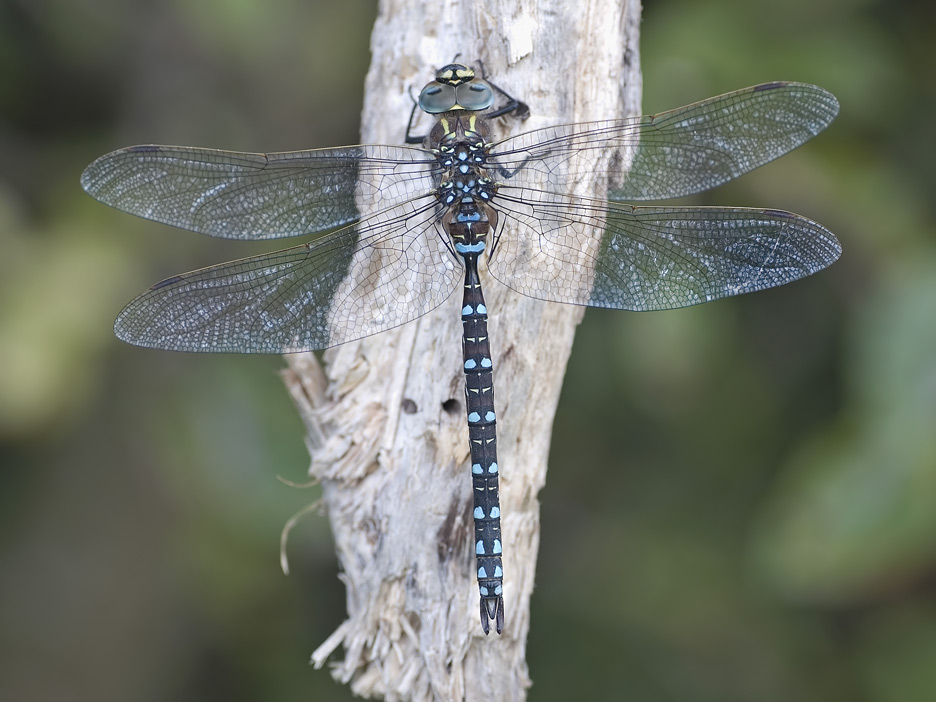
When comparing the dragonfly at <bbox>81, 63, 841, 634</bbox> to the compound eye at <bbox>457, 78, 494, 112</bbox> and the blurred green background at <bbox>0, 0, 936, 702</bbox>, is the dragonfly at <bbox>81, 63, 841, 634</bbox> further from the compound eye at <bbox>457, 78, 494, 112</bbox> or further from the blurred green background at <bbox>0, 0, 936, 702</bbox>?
the blurred green background at <bbox>0, 0, 936, 702</bbox>

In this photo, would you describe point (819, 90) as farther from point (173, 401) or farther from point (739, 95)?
point (173, 401)

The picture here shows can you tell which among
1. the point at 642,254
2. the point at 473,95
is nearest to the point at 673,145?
the point at 642,254

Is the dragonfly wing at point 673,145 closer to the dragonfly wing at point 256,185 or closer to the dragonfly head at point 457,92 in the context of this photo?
the dragonfly head at point 457,92

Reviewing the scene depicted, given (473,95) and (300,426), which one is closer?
(473,95)

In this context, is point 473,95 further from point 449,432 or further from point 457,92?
point 449,432

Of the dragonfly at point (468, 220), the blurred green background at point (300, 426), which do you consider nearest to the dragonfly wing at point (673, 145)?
the dragonfly at point (468, 220)

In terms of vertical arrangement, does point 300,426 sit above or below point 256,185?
below
